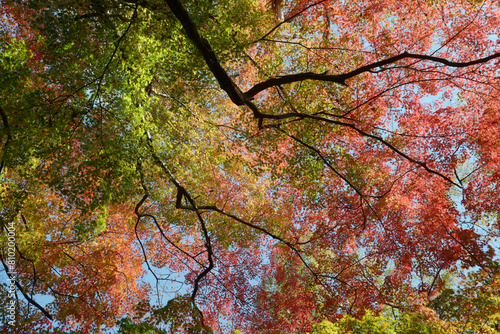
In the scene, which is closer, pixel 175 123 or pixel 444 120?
pixel 175 123

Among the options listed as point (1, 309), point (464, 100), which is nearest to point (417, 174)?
point (464, 100)

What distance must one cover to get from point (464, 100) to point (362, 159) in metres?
3.24

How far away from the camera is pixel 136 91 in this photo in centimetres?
431

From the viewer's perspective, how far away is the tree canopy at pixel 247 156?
469 centimetres

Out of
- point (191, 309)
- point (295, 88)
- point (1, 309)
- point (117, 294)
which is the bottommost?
point (191, 309)

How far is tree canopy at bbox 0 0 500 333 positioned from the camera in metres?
4.69

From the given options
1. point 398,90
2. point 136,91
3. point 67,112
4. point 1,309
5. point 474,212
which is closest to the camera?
point 136,91

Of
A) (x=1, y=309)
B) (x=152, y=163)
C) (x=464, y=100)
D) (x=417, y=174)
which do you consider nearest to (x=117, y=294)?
(x=1, y=309)

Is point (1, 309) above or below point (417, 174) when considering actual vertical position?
below

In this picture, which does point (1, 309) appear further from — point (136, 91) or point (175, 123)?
point (136, 91)

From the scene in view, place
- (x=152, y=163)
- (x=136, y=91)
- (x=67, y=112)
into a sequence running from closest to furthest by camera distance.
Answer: (x=136, y=91)
(x=67, y=112)
(x=152, y=163)

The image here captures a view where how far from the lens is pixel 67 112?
4.67m

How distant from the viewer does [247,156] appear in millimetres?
10758

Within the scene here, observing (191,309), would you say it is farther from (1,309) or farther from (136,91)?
(1,309)
